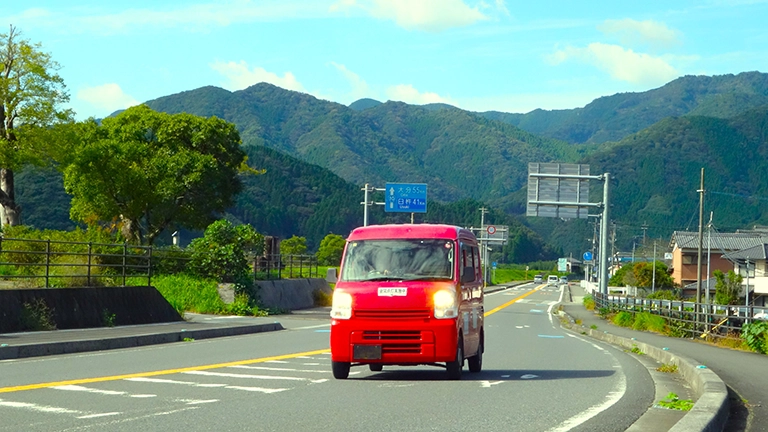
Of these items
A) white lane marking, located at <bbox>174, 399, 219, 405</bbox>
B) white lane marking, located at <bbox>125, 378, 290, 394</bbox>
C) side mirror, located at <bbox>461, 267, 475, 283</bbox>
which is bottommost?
white lane marking, located at <bbox>125, 378, 290, 394</bbox>

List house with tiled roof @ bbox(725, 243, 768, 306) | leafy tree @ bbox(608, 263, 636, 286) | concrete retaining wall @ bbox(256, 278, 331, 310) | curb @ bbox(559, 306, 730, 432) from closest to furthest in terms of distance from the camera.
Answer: curb @ bbox(559, 306, 730, 432) < concrete retaining wall @ bbox(256, 278, 331, 310) < house with tiled roof @ bbox(725, 243, 768, 306) < leafy tree @ bbox(608, 263, 636, 286)

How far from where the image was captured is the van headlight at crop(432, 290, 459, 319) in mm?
13156

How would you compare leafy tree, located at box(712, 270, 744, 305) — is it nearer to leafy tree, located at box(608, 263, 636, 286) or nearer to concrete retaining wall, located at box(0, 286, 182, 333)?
leafy tree, located at box(608, 263, 636, 286)

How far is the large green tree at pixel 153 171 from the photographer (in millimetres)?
59969

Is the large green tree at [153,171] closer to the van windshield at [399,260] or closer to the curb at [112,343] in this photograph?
the curb at [112,343]

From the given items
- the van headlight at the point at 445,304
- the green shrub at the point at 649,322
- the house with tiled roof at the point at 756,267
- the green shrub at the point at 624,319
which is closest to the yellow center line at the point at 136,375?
the van headlight at the point at 445,304

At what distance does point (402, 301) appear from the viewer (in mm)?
13172

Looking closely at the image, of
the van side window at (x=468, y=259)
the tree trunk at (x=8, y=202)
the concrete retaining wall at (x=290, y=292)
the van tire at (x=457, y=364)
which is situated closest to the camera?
the van tire at (x=457, y=364)

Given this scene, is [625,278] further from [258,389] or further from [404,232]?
[258,389]

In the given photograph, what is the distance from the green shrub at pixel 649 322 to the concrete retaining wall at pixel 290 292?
13.8 m

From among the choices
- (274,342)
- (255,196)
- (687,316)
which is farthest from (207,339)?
(255,196)

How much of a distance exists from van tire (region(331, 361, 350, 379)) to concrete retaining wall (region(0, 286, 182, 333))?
8854 millimetres

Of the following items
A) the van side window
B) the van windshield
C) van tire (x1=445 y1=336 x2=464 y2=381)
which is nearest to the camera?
van tire (x1=445 y1=336 x2=464 y2=381)

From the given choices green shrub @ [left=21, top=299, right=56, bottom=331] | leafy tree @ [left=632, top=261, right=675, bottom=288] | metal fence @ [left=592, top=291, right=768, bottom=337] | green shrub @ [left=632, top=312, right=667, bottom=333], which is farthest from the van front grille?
leafy tree @ [left=632, top=261, right=675, bottom=288]
